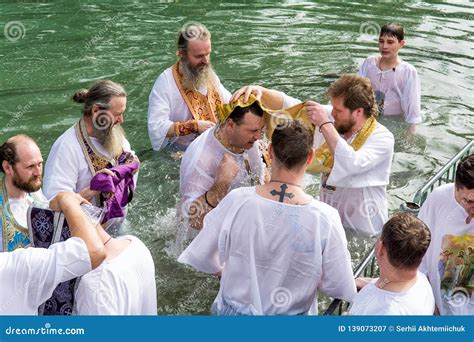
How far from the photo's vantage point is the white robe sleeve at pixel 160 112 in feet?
26.1

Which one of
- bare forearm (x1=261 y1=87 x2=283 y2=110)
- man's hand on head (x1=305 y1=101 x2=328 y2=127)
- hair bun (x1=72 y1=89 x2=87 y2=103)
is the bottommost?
bare forearm (x1=261 y1=87 x2=283 y2=110)

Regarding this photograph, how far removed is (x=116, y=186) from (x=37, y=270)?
5.49 ft

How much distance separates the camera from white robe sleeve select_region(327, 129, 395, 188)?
18.6 feet

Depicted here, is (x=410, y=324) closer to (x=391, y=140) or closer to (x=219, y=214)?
(x=219, y=214)

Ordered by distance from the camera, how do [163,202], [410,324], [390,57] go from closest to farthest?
[410,324], [163,202], [390,57]

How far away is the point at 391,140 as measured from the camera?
5.96 meters

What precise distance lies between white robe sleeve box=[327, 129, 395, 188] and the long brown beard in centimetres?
245

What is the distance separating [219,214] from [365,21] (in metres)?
11.1

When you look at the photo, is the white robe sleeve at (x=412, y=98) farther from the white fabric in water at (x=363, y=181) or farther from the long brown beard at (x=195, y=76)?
the white fabric in water at (x=363, y=181)

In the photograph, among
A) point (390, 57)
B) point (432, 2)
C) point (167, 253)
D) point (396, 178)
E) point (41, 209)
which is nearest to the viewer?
point (41, 209)

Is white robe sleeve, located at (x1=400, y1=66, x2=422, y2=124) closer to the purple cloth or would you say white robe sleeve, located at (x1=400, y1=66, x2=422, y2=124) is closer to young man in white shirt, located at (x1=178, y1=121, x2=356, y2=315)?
the purple cloth

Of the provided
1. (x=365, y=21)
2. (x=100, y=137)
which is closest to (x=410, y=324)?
(x=100, y=137)

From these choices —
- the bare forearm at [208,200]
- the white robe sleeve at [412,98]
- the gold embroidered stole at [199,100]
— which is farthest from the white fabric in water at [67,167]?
the white robe sleeve at [412,98]

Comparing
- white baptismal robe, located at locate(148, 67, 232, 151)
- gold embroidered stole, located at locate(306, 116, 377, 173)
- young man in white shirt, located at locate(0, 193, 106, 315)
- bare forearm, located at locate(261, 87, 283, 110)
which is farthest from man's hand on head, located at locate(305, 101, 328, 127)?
white baptismal robe, located at locate(148, 67, 232, 151)
